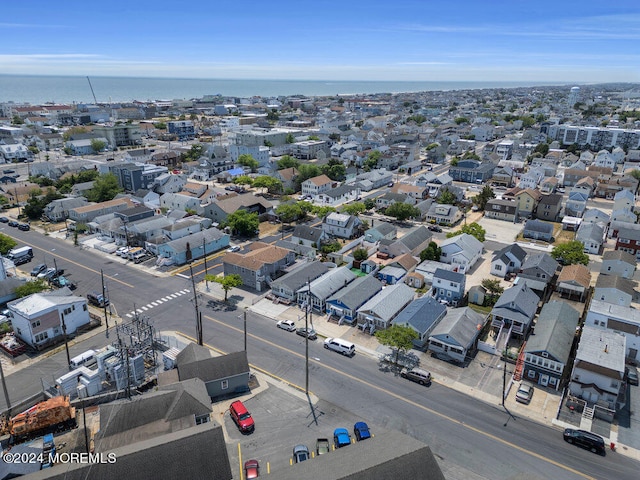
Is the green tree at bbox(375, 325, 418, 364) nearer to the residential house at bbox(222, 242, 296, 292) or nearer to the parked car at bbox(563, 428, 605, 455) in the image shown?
the parked car at bbox(563, 428, 605, 455)

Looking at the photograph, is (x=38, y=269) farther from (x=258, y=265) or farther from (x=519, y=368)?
(x=519, y=368)

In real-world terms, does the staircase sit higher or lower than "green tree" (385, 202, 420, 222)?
lower

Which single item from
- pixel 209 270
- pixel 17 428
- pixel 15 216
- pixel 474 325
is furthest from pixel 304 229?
pixel 15 216

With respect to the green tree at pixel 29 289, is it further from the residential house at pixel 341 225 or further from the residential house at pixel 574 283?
the residential house at pixel 574 283

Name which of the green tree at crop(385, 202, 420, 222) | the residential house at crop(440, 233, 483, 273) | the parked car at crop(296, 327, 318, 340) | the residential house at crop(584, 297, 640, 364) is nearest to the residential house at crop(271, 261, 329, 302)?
the parked car at crop(296, 327, 318, 340)

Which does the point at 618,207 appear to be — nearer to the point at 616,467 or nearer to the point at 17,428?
the point at 616,467

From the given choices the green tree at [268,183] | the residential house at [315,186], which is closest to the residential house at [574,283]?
the residential house at [315,186]
